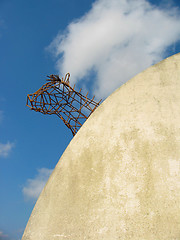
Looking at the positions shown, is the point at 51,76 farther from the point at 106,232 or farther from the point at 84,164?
the point at 106,232

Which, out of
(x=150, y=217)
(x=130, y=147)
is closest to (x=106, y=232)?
(x=150, y=217)

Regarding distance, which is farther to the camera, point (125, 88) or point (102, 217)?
point (125, 88)

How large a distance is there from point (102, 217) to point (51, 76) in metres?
4.57

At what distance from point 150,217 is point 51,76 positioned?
16.1ft

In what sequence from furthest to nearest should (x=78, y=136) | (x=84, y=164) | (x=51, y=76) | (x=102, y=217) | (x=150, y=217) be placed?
(x=51, y=76) → (x=78, y=136) → (x=84, y=164) → (x=102, y=217) → (x=150, y=217)

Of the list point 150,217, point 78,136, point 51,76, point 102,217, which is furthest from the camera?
point 51,76

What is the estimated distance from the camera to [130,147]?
138 inches

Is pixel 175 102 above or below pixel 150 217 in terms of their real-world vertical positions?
above

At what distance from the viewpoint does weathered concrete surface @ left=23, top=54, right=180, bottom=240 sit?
2.97 meters

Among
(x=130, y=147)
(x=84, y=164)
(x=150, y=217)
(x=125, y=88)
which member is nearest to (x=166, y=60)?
(x=125, y=88)

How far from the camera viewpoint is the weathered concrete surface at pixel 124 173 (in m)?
2.97

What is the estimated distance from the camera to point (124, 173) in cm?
331

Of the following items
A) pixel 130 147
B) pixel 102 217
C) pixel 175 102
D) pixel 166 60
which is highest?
pixel 166 60

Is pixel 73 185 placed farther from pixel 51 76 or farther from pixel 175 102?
pixel 51 76
